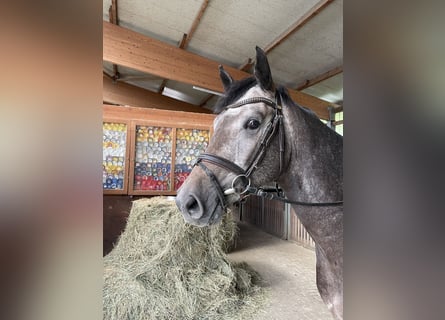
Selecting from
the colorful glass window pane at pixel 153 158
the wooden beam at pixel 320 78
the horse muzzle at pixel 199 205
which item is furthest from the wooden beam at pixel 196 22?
the horse muzzle at pixel 199 205

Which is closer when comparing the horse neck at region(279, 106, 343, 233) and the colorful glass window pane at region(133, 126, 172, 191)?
the horse neck at region(279, 106, 343, 233)

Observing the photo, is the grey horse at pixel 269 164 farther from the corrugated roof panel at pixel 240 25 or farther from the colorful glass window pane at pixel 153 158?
the colorful glass window pane at pixel 153 158

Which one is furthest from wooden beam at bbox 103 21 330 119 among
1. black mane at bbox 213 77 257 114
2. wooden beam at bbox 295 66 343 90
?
black mane at bbox 213 77 257 114

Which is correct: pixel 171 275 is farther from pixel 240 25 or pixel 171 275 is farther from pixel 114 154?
pixel 240 25

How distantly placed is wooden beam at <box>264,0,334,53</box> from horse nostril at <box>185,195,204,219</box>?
2.25m

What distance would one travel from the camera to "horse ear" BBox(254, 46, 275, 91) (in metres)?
0.97

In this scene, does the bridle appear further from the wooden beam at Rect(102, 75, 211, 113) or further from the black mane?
the wooden beam at Rect(102, 75, 211, 113)

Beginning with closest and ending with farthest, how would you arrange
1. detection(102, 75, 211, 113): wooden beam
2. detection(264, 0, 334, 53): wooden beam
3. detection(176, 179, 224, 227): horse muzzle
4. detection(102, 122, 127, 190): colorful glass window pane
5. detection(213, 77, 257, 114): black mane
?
detection(176, 179, 224, 227): horse muzzle, detection(213, 77, 257, 114): black mane, detection(264, 0, 334, 53): wooden beam, detection(102, 122, 127, 190): colorful glass window pane, detection(102, 75, 211, 113): wooden beam

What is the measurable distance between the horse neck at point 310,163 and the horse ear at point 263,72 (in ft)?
0.40

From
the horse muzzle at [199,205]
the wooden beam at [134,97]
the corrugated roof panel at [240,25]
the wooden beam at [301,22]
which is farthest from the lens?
the wooden beam at [134,97]

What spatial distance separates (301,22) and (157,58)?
1988 millimetres

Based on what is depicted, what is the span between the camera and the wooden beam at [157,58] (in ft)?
10.8
